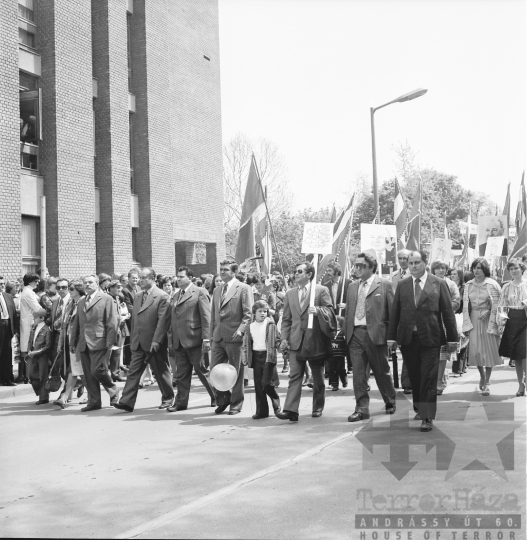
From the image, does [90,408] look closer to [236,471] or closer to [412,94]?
[236,471]

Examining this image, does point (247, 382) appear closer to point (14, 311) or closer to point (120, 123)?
point (14, 311)

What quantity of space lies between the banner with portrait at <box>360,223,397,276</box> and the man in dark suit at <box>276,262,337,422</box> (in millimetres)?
5535

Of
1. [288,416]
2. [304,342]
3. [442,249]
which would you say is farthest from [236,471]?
[442,249]

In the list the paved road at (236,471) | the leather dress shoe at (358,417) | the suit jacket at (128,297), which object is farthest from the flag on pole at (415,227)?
the leather dress shoe at (358,417)

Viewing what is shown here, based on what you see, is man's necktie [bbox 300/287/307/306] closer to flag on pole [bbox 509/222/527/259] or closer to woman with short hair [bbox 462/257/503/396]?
woman with short hair [bbox 462/257/503/396]

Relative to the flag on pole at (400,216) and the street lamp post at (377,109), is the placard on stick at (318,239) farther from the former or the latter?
the street lamp post at (377,109)

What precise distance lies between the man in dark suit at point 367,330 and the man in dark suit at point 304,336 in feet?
0.95

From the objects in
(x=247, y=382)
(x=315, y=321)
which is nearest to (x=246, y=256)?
(x=247, y=382)

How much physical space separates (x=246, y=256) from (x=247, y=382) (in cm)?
224

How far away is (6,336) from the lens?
13.2m

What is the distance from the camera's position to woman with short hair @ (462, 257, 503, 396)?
10719 millimetres

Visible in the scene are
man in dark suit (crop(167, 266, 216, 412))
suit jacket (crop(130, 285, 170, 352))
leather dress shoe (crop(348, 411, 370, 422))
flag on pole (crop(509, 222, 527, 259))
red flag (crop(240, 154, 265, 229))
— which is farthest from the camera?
flag on pole (crop(509, 222, 527, 259))

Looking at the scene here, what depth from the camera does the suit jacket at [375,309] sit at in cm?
877

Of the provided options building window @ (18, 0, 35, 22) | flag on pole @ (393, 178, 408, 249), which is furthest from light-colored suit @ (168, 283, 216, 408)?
building window @ (18, 0, 35, 22)
